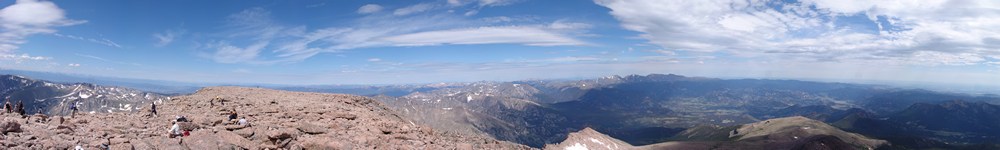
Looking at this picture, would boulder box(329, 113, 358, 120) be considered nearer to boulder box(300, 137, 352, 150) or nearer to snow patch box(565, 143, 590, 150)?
→ boulder box(300, 137, 352, 150)

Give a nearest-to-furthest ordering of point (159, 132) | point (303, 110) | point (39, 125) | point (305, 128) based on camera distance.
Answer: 1. point (39, 125)
2. point (159, 132)
3. point (305, 128)
4. point (303, 110)

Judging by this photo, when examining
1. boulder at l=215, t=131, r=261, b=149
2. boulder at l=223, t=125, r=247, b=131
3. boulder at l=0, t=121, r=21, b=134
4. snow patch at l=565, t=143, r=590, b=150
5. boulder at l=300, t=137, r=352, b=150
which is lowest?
snow patch at l=565, t=143, r=590, b=150

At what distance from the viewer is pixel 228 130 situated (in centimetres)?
2984

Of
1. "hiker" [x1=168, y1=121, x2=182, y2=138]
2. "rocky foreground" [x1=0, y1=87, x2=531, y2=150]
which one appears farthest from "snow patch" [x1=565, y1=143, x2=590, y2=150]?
"hiker" [x1=168, y1=121, x2=182, y2=138]

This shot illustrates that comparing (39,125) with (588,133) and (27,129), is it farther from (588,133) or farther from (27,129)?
(588,133)

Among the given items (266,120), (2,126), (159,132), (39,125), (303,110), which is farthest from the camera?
(303,110)

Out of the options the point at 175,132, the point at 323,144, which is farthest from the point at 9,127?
the point at 323,144

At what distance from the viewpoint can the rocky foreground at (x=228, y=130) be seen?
2412 centimetres

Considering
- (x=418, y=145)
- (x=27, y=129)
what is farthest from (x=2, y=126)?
(x=418, y=145)

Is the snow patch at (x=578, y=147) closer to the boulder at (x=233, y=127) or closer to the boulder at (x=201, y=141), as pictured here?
the boulder at (x=233, y=127)

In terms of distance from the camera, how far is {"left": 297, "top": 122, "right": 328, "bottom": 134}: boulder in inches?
1276

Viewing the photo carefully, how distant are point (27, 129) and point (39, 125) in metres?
1.50

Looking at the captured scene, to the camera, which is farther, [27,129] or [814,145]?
[814,145]

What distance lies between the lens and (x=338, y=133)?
33000mm
